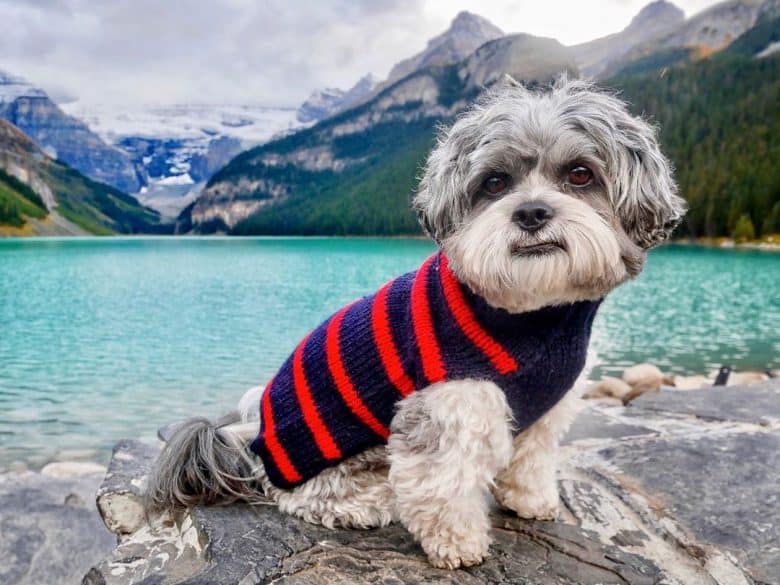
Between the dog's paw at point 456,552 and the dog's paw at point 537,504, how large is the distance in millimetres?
528

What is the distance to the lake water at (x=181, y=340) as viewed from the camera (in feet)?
37.9

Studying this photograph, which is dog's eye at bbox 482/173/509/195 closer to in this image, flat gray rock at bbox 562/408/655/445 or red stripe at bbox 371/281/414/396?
red stripe at bbox 371/281/414/396

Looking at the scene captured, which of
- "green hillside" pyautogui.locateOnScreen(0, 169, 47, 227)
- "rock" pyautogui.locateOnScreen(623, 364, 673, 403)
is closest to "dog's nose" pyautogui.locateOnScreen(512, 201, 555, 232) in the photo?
"rock" pyautogui.locateOnScreen(623, 364, 673, 403)

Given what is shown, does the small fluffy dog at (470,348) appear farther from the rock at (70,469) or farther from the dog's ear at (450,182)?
the rock at (70,469)

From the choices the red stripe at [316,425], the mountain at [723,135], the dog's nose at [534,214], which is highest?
the mountain at [723,135]

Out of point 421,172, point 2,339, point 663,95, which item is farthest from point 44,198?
point 421,172

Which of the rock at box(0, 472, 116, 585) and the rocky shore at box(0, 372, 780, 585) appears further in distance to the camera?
the rock at box(0, 472, 116, 585)

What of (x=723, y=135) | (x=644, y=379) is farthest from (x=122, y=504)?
(x=723, y=135)

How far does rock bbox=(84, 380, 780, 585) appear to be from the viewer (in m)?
Answer: 2.80

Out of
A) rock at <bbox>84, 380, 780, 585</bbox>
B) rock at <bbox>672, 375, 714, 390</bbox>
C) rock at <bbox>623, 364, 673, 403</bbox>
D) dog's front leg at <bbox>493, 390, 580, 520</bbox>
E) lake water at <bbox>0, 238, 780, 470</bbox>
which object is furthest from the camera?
rock at <bbox>672, 375, 714, 390</bbox>

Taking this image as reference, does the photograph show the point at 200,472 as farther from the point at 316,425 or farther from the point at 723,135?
the point at 723,135

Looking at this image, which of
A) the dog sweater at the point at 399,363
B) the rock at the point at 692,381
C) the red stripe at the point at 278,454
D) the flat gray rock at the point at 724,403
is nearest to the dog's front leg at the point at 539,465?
the dog sweater at the point at 399,363

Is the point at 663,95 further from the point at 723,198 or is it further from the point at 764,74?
the point at 723,198

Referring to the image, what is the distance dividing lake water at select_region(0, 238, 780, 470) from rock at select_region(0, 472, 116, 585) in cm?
376
